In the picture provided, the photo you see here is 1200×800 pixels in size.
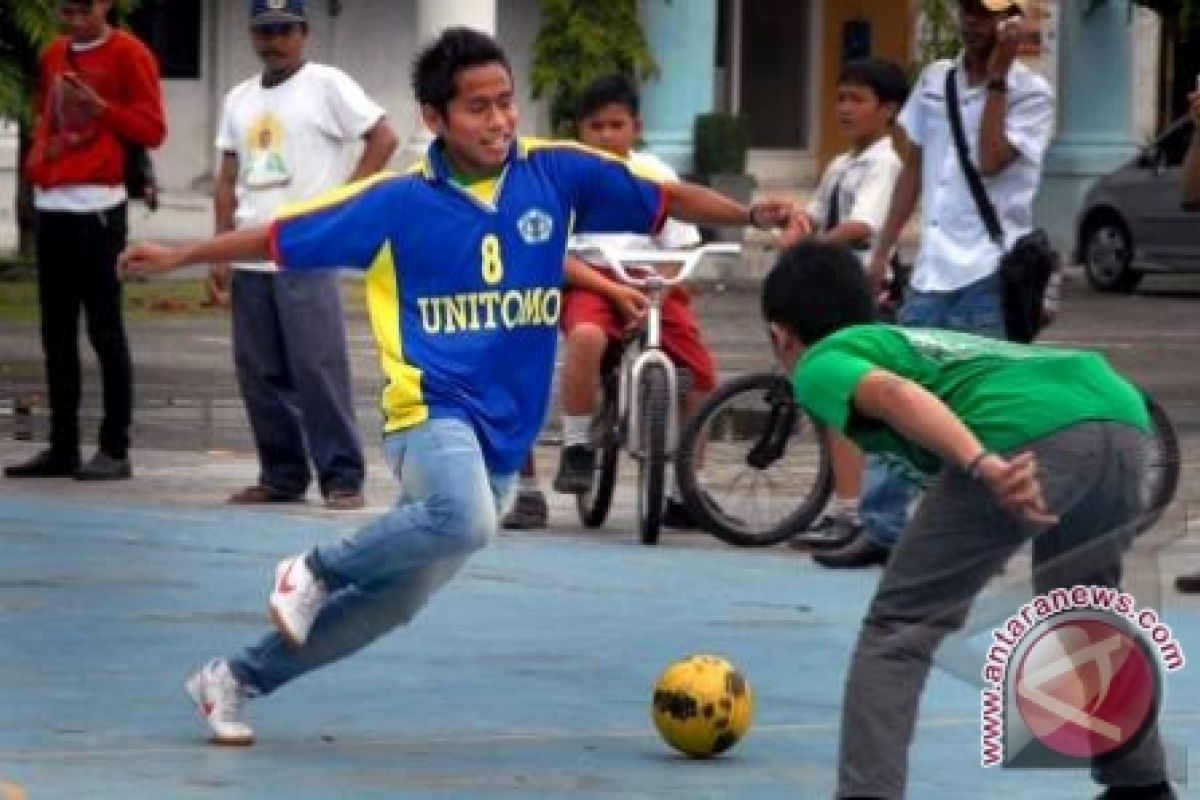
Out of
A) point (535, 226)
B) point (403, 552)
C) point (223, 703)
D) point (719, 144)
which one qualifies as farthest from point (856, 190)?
point (719, 144)

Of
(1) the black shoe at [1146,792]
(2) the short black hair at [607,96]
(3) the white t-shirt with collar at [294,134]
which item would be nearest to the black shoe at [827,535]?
(2) the short black hair at [607,96]

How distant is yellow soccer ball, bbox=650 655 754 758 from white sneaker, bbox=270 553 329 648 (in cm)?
88

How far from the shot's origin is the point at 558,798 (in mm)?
8398

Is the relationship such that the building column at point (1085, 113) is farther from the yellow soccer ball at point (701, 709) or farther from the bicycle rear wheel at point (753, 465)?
the yellow soccer ball at point (701, 709)

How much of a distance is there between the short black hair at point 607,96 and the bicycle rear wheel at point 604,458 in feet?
3.29

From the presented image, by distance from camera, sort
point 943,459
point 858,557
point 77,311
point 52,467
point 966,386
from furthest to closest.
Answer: point 52,467 → point 77,311 → point 858,557 → point 966,386 → point 943,459

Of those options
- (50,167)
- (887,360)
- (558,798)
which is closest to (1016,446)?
(887,360)

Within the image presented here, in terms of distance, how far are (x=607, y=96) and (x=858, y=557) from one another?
6.72 feet

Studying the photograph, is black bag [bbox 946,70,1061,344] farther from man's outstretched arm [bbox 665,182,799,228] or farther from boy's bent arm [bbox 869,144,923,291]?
man's outstretched arm [bbox 665,182,799,228]

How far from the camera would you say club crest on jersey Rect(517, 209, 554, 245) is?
9281mm

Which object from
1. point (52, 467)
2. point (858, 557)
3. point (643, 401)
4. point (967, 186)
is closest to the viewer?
point (967, 186)

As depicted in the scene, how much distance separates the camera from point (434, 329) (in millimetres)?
9164

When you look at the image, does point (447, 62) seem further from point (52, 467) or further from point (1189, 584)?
A: point (52, 467)

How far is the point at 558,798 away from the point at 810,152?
102ft
